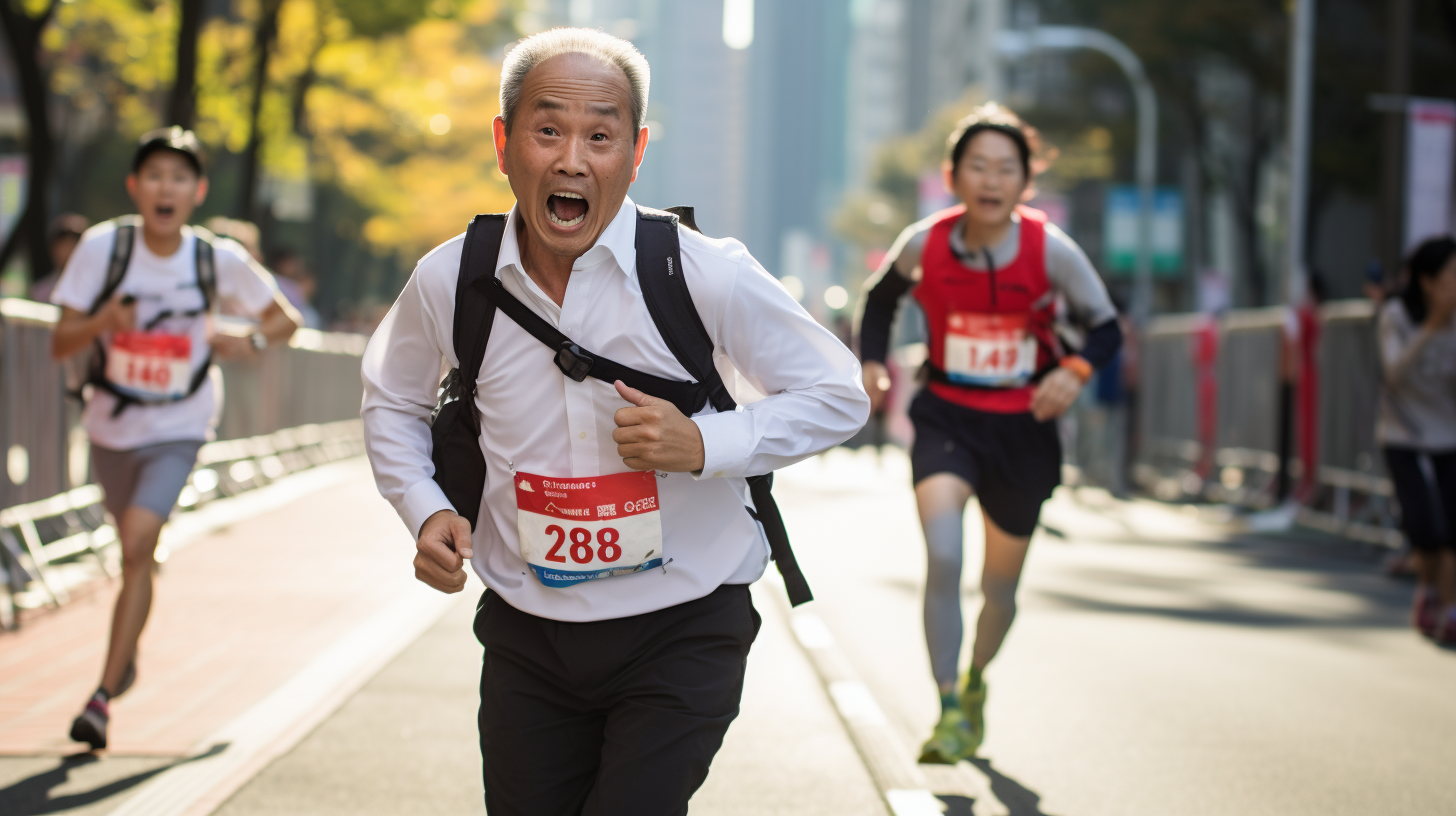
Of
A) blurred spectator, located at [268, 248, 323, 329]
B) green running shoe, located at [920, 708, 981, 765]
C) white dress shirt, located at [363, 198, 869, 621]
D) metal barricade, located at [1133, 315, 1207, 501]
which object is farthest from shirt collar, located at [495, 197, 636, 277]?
metal barricade, located at [1133, 315, 1207, 501]

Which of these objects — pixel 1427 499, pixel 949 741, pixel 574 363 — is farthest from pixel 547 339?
pixel 1427 499

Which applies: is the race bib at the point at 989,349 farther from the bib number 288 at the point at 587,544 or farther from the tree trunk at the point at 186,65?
the tree trunk at the point at 186,65

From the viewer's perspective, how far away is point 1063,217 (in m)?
36.1

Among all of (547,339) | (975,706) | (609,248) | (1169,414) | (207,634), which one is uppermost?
(609,248)

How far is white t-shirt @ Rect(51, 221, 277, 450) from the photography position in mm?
6355

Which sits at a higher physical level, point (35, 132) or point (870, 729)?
point (35, 132)

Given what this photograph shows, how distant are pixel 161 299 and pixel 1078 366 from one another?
10.3 feet

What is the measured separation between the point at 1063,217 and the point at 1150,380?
14.2 metres

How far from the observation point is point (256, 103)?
23.1 m

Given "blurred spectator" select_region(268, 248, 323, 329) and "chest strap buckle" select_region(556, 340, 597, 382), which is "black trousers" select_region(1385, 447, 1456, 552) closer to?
"chest strap buckle" select_region(556, 340, 597, 382)

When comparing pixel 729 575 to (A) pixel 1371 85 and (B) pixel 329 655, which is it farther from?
(A) pixel 1371 85

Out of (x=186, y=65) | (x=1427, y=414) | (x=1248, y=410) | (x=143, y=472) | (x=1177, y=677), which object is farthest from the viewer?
(x=186, y=65)

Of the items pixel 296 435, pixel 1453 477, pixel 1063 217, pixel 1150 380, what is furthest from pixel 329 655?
pixel 1063 217

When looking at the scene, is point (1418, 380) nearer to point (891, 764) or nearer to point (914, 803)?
point (891, 764)
